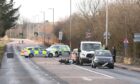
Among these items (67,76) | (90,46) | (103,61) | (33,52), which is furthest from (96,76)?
(33,52)

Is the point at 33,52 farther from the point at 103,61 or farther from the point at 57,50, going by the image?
the point at 103,61

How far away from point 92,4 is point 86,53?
51.4m

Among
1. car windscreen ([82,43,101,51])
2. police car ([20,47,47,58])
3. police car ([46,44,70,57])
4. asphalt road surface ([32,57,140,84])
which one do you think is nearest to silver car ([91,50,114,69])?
car windscreen ([82,43,101,51])

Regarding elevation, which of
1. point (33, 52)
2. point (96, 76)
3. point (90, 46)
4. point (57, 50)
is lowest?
point (33, 52)

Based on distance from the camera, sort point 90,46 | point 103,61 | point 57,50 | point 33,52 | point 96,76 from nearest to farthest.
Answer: point 96,76
point 103,61
point 90,46
point 33,52
point 57,50

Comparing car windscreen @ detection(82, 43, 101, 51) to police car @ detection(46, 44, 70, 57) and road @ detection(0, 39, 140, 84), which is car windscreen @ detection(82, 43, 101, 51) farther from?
police car @ detection(46, 44, 70, 57)

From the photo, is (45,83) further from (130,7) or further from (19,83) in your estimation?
(130,7)

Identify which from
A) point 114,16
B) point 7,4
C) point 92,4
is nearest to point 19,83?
point 114,16

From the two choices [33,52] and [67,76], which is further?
[33,52]

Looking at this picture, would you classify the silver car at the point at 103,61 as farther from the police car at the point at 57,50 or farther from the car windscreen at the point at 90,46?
the police car at the point at 57,50

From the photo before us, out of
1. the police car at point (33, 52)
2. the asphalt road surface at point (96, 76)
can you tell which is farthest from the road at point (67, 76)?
the police car at point (33, 52)

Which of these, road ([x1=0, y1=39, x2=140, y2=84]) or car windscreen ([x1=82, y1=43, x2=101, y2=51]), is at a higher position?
car windscreen ([x1=82, y1=43, x2=101, y2=51])

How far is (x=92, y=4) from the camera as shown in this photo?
326 ft

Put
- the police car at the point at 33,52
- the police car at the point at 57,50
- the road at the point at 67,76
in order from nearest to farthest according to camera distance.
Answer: the road at the point at 67,76
the police car at the point at 33,52
the police car at the point at 57,50
